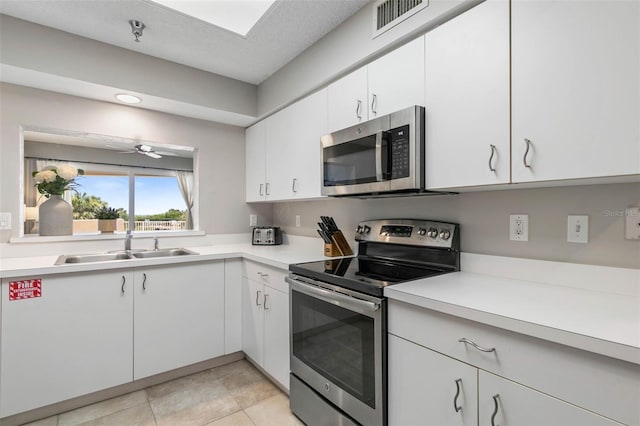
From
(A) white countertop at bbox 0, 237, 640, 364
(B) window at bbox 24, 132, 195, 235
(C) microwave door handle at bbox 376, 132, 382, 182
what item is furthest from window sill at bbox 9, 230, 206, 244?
(C) microwave door handle at bbox 376, 132, 382, 182

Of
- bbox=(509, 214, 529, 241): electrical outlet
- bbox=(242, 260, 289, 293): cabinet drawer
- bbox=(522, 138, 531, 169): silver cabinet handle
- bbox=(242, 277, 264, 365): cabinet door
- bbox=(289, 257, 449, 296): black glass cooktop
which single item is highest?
bbox=(522, 138, 531, 169): silver cabinet handle

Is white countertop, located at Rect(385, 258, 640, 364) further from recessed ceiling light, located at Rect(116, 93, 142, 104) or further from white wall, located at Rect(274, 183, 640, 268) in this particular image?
recessed ceiling light, located at Rect(116, 93, 142, 104)

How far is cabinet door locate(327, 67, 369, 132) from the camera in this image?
1.79 m

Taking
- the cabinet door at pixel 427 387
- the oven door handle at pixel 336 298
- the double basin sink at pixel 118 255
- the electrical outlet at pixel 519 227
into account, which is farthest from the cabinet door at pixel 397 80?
the double basin sink at pixel 118 255

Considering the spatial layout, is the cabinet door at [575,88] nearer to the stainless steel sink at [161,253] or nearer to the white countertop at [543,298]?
the white countertop at [543,298]

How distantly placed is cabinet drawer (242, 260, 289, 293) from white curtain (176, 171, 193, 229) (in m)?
0.88

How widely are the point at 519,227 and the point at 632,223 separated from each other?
370 millimetres

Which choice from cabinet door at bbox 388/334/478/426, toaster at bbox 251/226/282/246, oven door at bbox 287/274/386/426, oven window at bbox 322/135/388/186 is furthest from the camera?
toaster at bbox 251/226/282/246

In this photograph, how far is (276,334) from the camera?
6.73 feet

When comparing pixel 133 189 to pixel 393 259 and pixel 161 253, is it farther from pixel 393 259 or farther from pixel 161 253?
pixel 393 259

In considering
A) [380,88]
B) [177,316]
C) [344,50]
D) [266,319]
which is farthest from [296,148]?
[177,316]

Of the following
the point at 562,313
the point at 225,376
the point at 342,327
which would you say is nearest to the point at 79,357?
the point at 225,376

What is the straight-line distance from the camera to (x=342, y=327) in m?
1.49

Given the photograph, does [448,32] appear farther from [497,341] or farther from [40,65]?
[40,65]
